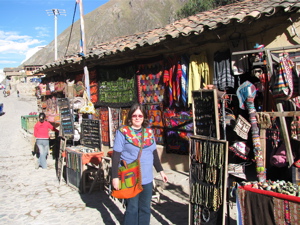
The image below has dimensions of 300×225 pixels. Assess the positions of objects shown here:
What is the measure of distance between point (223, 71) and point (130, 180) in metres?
3.34

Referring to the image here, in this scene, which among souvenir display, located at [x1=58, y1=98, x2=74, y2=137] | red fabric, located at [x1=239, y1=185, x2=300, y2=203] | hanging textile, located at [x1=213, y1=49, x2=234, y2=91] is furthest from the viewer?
souvenir display, located at [x1=58, y1=98, x2=74, y2=137]

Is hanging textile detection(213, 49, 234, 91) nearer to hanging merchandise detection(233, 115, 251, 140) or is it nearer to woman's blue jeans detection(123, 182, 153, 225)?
hanging merchandise detection(233, 115, 251, 140)


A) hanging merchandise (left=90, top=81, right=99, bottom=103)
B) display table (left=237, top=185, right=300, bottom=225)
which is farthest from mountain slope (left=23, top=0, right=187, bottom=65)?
display table (left=237, top=185, right=300, bottom=225)

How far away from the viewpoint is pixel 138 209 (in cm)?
344

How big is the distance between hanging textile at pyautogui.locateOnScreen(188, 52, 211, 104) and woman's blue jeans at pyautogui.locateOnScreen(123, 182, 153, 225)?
3164 millimetres

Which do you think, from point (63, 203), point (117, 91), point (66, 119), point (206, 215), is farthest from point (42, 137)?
point (206, 215)

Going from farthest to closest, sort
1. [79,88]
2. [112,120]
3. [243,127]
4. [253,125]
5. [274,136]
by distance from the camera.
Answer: [79,88], [112,120], [274,136], [243,127], [253,125]

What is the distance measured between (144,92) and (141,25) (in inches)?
3399

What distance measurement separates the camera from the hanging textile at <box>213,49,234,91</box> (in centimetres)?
563

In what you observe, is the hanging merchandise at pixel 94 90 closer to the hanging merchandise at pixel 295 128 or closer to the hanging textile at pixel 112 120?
the hanging textile at pixel 112 120

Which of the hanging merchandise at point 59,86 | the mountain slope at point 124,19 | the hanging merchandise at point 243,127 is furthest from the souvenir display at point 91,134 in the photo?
the mountain slope at point 124,19

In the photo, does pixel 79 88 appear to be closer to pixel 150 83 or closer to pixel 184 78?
pixel 150 83

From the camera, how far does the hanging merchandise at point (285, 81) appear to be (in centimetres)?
338

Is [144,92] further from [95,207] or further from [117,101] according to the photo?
[95,207]
